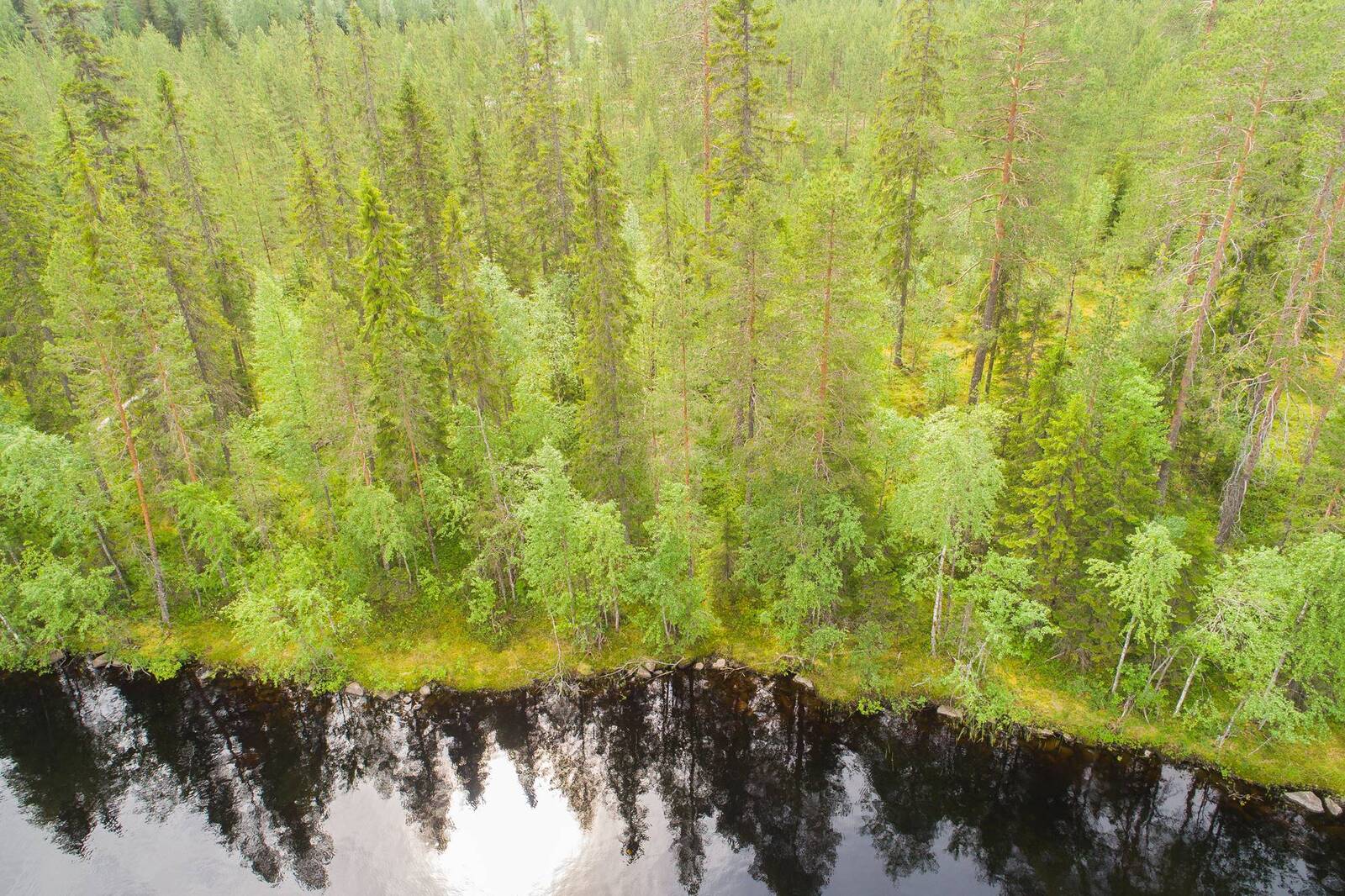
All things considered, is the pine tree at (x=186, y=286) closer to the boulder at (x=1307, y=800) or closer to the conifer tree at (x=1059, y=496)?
the conifer tree at (x=1059, y=496)

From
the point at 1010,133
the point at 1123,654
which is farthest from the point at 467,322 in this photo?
the point at 1123,654

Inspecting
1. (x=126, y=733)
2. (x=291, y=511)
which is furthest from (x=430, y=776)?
(x=291, y=511)

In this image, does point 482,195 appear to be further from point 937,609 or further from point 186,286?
point 937,609

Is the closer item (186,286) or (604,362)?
(604,362)

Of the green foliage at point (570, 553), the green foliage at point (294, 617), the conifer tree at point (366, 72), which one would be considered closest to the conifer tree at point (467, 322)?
the green foliage at point (570, 553)

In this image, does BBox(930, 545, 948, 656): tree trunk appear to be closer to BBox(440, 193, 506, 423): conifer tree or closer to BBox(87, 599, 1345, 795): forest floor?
BBox(87, 599, 1345, 795): forest floor

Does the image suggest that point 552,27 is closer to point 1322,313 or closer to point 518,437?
point 518,437

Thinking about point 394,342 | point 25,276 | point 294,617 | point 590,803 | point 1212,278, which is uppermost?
point 1212,278
